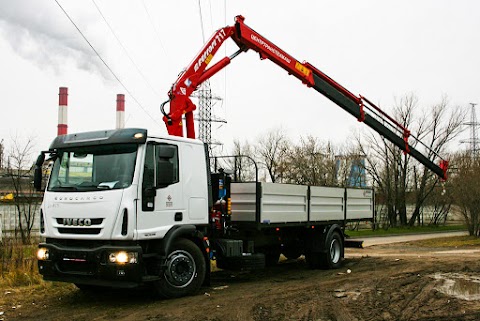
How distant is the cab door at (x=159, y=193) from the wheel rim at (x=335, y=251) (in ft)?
18.5

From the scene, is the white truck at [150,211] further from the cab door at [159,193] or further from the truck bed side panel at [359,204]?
the truck bed side panel at [359,204]

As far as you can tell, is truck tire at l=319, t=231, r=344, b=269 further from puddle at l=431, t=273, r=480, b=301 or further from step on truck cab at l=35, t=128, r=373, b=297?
step on truck cab at l=35, t=128, r=373, b=297

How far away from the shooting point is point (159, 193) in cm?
817

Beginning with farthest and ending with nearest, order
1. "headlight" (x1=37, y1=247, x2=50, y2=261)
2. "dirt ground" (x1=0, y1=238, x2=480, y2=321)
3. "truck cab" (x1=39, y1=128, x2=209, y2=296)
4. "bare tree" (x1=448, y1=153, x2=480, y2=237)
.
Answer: "bare tree" (x1=448, y1=153, x2=480, y2=237), "headlight" (x1=37, y1=247, x2=50, y2=261), "truck cab" (x1=39, y1=128, x2=209, y2=296), "dirt ground" (x1=0, y1=238, x2=480, y2=321)

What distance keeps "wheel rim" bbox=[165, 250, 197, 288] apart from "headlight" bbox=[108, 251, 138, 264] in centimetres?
81

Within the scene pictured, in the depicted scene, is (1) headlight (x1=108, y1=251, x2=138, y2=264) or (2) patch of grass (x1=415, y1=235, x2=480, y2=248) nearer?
(1) headlight (x1=108, y1=251, x2=138, y2=264)

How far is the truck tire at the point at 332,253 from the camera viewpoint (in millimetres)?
12484

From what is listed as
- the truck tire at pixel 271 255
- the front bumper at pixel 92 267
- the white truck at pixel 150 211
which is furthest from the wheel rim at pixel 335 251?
the front bumper at pixel 92 267

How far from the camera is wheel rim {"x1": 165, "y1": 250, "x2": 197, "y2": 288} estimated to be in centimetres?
827

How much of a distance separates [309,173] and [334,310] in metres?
35.1

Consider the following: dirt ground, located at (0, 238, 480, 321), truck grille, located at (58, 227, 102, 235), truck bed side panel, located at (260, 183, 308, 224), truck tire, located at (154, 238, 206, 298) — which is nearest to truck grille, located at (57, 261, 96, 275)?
truck grille, located at (58, 227, 102, 235)

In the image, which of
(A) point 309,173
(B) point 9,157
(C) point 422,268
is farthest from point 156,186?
(A) point 309,173

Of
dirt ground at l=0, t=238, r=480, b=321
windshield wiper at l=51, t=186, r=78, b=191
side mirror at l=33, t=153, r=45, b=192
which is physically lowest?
dirt ground at l=0, t=238, r=480, b=321

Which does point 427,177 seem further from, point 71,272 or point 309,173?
point 71,272
